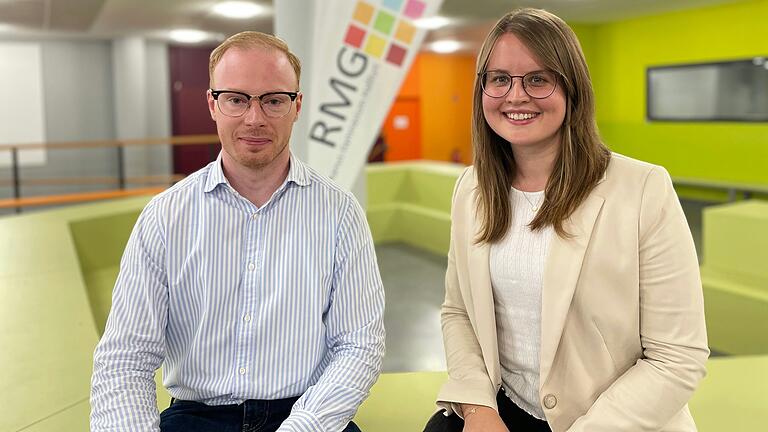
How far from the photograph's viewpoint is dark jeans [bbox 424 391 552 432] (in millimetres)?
1534

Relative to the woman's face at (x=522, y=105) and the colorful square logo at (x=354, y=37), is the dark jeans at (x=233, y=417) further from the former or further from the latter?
the colorful square logo at (x=354, y=37)

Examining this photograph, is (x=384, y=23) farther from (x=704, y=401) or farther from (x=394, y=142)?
(x=394, y=142)

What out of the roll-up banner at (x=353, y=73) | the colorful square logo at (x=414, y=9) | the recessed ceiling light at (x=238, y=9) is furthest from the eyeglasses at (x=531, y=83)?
the recessed ceiling light at (x=238, y=9)

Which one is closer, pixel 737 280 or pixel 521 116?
pixel 521 116

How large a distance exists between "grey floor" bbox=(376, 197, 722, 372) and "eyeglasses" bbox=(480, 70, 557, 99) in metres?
2.61

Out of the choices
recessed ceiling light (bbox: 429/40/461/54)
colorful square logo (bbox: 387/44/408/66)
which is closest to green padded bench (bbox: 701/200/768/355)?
colorful square logo (bbox: 387/44/408/66)

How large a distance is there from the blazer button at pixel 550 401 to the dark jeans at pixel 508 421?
104 mm

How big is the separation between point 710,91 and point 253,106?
31.9ft

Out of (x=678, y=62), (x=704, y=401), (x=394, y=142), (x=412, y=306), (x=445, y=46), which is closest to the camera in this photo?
(x=704, y=401)

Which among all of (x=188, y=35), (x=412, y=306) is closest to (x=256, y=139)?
(x=412, y=306)

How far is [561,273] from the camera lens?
1.40 m

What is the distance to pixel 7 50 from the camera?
11.5 meters

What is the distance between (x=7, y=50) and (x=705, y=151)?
1097 cm

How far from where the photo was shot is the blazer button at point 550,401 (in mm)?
1430
